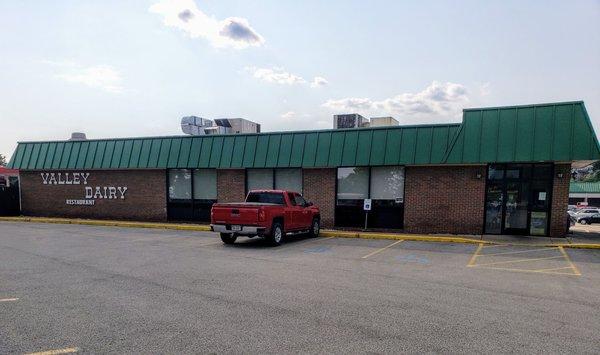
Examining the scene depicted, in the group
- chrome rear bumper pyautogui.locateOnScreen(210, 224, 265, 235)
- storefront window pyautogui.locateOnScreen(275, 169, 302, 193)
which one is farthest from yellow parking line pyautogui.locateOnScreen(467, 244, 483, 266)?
storefront window pyautogui.locateOnScreen(275, 169, 302, 193)

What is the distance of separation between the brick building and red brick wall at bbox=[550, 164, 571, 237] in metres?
0.03

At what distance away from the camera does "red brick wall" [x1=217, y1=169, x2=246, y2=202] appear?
19.0 metres

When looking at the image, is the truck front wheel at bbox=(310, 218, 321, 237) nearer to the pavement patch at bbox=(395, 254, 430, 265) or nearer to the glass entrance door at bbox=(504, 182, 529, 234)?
the pavement patch at bbox=(395, 254, 430, 265)

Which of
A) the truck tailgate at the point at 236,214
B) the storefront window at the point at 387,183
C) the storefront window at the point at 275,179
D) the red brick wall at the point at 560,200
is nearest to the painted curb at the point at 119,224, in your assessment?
the storefront window at the point at 275,179

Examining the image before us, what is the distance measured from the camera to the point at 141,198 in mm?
20969

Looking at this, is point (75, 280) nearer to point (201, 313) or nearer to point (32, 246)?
point (201, 313)

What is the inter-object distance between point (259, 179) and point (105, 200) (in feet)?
Result: 31.6

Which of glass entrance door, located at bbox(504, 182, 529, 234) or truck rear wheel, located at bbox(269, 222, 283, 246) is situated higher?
glass entrance door, located at bbox(504, 182, 529, 234)

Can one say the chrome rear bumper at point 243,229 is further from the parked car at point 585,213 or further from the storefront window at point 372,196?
the parked car at point 585,213

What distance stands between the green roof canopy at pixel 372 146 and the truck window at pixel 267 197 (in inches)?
148

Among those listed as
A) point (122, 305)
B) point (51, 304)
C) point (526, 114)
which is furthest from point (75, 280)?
point (526, 114)

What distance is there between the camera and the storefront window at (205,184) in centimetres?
1967

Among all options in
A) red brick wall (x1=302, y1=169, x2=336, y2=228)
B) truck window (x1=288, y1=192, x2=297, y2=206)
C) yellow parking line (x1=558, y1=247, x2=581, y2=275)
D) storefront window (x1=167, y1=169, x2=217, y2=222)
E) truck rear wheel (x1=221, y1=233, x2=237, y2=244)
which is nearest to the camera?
yellow parking line (x1=558, y1=247, x2=581, y2=275)

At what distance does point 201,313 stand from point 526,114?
13858 millimetres
